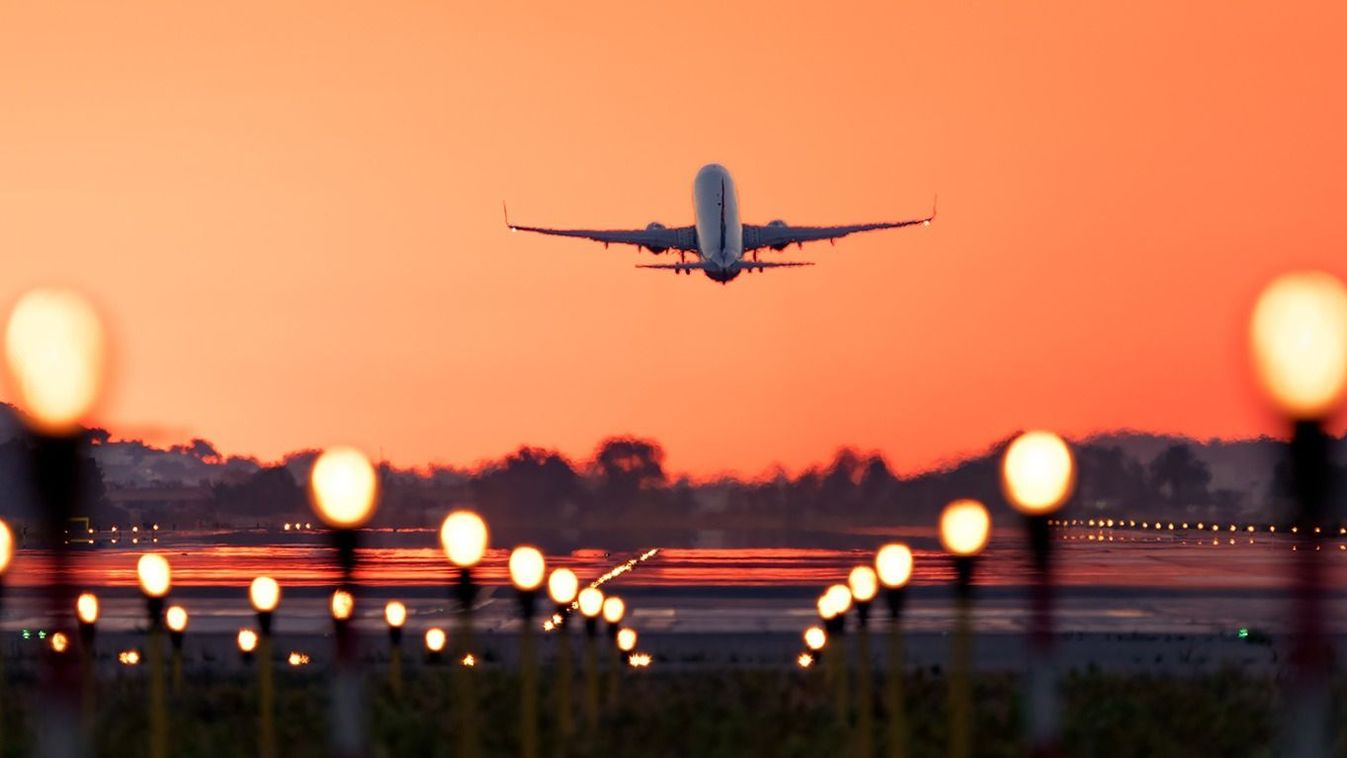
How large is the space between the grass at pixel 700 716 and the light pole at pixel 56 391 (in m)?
13.0

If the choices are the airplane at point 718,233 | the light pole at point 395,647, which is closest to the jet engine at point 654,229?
the airplane at point 718,233

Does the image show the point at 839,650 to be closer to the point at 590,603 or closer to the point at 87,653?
the point at 590,603

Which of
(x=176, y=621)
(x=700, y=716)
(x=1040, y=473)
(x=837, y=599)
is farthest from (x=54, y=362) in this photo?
(x=176, y=621)

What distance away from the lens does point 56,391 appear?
11.2 m

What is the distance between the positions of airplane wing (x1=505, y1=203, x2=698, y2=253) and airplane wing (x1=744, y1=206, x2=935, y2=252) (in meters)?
2.55

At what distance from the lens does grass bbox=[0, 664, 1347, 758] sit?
984 inches

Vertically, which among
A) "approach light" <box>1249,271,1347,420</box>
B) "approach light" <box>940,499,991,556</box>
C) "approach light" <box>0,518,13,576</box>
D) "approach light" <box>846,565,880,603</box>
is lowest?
"approach light" <box>846,565,880,603</box>

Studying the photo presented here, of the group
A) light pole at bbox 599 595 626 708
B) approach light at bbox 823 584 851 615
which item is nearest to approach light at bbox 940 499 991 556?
approach light at bbox 823 584 851 615

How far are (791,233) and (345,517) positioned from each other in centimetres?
7895

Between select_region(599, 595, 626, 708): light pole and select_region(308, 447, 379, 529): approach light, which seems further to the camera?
select_region(599, 595, 626, 708): light pole

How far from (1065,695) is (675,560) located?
5042 centimetres

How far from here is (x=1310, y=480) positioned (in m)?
10.3

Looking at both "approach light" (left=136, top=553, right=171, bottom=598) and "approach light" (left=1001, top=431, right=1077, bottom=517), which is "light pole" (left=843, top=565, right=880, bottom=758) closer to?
"approach light" (left=136, top=553, right=171, bottom=598)

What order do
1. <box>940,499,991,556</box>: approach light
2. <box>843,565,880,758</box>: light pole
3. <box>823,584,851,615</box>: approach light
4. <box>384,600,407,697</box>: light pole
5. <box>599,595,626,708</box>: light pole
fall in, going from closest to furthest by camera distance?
<box>940,499,991,556</box>: approach light, <box>843,565,880,758</box>: light pole, <box>823,584,851,615</box>: approach light, <box>599,595,626,708</box>: light pole, <box>384,600,407,697</box>: light pole
